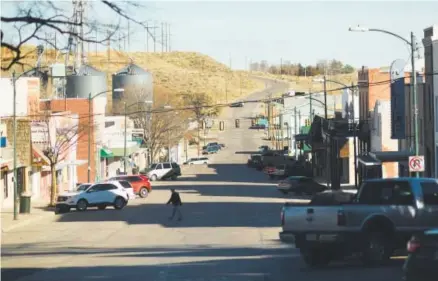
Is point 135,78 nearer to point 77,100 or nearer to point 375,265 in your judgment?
point 77,100

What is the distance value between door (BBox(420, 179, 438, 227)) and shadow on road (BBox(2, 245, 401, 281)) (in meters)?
1.22

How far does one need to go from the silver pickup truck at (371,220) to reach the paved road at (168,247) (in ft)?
1.88

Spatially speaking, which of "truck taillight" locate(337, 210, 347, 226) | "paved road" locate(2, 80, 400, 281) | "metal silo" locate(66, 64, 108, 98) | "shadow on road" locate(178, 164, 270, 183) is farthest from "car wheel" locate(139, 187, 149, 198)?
"truck taillight" locate(337, 210, 347, 226)

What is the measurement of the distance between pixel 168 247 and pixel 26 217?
18.4 m

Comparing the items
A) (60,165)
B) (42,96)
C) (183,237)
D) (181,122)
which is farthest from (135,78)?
(183,237)

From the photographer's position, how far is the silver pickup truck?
21.7 m

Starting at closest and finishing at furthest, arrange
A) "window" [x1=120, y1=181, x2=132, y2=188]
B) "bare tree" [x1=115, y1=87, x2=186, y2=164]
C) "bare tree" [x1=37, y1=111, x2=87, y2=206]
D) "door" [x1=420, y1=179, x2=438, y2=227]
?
"door" [x1=420, y1=179, x2=438, y2=227] → "bare tree" [x1=37, y1=111, x2=87, y2=206] → "window" [x1=120, y1=181, x2=132, y2=188] → "bare tree" [x1=115, y1=87, x2=186, y2=164]

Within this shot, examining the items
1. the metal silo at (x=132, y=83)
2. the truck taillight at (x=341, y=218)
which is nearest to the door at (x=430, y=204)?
the truck taillight at (x=341, y=218)

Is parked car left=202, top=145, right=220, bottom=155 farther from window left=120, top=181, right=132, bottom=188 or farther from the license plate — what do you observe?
the license plate

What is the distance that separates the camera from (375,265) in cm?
2188

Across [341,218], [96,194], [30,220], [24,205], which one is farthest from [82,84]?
[341,218]

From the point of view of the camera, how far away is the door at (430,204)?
2198 centimetres

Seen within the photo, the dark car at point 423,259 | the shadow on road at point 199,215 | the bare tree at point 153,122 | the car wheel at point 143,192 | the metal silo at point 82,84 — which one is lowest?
the shadow on road at point 199,215

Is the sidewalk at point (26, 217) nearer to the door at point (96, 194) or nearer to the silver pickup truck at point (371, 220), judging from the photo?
the door at point (96, 194)
